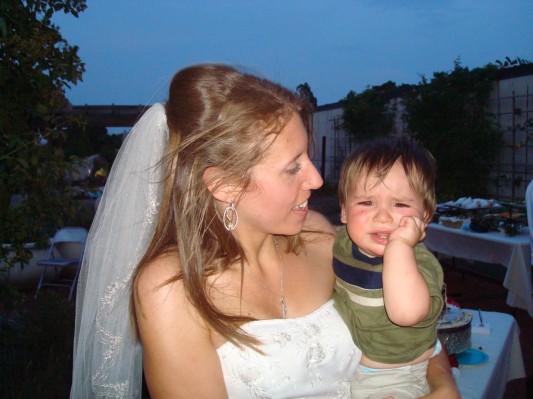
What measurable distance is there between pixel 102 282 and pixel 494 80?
10076 millimetres

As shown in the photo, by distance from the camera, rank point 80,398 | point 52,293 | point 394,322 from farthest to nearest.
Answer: point 52,293, point 80,398, point 394,322

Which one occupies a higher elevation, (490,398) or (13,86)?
(13,86)

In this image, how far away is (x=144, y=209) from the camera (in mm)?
1982

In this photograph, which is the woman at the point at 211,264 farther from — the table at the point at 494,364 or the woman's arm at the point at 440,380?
the table at the point at 494,364

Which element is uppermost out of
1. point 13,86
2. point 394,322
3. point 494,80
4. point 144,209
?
point 494,80

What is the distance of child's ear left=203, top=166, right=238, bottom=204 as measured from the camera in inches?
71.9

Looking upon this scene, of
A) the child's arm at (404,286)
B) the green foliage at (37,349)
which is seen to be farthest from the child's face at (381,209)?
the green foliage at (37,349)

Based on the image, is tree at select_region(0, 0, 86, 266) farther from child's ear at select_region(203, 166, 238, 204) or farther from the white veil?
child's ear at select_region(203, 166, 238, 204)

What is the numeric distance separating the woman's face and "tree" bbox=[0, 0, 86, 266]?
6.25 feet

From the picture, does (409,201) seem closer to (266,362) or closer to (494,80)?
(266,362)

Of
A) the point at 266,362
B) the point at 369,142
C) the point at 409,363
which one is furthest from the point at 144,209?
the point at 409,363

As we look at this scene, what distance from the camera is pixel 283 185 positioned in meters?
1.84

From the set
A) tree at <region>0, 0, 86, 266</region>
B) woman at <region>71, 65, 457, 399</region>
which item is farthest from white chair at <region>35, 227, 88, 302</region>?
woman at <region>71, 65, 457, 399</region>

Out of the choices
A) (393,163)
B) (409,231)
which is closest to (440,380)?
(409,231)
